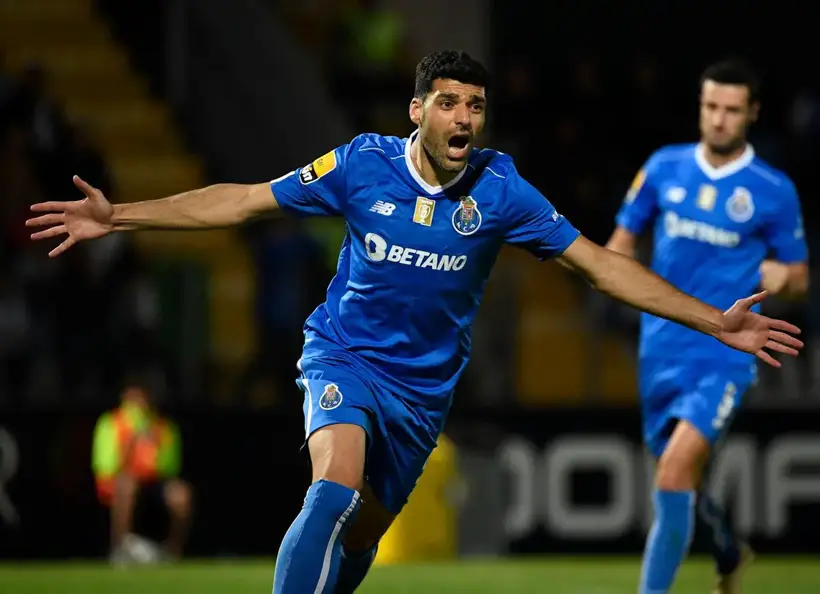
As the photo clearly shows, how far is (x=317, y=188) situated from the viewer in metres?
6.05

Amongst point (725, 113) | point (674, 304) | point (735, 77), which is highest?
point (735, 77)

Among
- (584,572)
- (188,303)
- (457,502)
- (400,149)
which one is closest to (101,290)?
(188,303)

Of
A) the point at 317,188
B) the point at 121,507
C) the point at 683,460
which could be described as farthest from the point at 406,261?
the point at 121,507

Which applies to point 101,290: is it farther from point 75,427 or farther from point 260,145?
point 260,145

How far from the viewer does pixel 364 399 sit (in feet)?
19.4

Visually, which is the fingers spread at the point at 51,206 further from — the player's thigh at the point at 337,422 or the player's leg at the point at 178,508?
the player's leg at the point at 178,508

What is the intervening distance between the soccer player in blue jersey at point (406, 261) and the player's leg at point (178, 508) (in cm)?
791

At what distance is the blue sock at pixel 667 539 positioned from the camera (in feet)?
24.6

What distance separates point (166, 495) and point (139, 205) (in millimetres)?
8441

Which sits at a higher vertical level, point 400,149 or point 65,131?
point 65,131

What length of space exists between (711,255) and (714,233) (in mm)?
106

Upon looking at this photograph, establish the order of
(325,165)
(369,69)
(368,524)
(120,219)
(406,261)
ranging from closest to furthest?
(120,219) < (406,261) < (325,165) < (368,524) < (369,69)

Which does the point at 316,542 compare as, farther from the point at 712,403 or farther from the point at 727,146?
the point at 727,146

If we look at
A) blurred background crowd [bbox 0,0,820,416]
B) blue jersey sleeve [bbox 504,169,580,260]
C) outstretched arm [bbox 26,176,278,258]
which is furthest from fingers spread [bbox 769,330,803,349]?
blurred background crowd [bbox 0,0,820,416]
